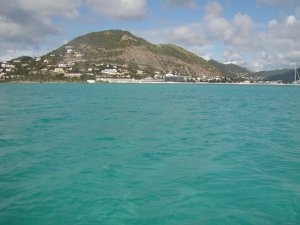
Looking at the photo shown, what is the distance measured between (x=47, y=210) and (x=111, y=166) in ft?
19.9

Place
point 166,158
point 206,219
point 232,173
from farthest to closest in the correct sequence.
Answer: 1. point 166,158
2. point 232,173
3. point 206,219

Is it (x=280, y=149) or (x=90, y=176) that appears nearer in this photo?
(x=90, y=176)

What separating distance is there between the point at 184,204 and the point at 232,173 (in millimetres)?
4994

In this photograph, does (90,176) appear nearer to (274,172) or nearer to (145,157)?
→ (145,157)

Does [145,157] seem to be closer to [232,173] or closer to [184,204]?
[232,173]

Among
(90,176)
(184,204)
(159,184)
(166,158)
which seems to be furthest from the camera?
(166,158)

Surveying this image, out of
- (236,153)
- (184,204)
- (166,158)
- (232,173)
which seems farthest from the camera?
(236,153)

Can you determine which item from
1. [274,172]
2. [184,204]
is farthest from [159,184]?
[274,172]

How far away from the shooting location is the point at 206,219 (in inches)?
473

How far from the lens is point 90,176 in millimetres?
16391

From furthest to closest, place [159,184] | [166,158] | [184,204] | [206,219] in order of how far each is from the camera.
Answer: [166,158] → [159,184] → [184,204] → [206,219]

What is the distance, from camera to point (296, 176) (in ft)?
55.4

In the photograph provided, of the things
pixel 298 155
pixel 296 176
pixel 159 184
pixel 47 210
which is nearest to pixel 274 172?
pixel 296 176

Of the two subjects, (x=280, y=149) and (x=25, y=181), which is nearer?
(x=25, y=181)
